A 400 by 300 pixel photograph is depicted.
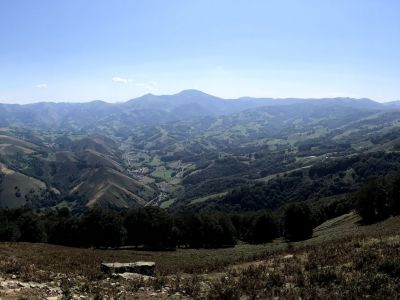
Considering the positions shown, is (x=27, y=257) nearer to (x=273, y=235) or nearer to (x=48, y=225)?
(x=48, y=225)

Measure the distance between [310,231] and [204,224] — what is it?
90.6ft

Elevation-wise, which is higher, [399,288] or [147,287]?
[399,288]

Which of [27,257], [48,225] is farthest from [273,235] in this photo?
[27,257]

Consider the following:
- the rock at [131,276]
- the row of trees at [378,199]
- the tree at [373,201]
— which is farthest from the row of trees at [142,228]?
the rock at [131,276]

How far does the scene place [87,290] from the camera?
19469mm

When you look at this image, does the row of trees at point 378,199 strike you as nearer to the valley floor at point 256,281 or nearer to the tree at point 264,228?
the tree at point 264,228

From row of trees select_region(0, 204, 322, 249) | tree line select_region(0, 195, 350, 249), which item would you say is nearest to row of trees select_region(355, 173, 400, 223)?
row of trees select_region(0, 204, 322, 249)

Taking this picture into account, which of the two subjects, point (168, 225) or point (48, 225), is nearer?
point (168, 225)

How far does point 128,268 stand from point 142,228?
249 feet

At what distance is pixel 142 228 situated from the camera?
98.9 meters

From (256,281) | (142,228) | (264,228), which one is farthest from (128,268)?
(264,228)

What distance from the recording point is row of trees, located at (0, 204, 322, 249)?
3777 inches

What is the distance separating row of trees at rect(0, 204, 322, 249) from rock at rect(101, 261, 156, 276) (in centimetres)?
6918

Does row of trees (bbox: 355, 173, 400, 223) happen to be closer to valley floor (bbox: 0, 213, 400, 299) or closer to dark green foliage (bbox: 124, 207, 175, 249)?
dark green foliage (bbox: 124, 207, 175, 249)
